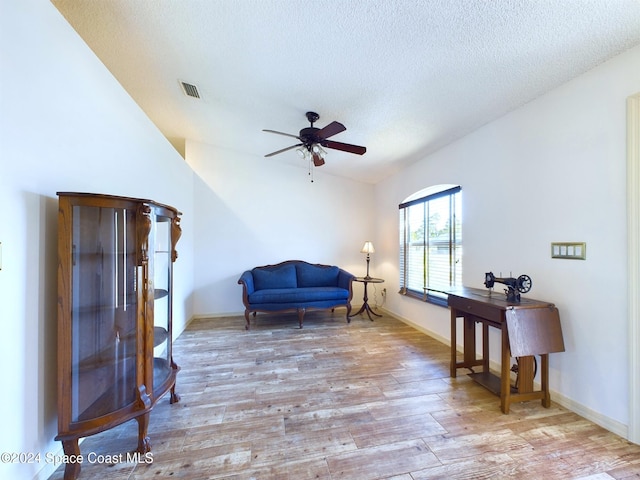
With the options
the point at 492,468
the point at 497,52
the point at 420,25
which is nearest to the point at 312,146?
the point at 420,25

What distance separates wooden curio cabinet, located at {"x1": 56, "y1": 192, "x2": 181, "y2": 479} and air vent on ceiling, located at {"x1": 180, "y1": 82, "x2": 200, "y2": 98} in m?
1.75

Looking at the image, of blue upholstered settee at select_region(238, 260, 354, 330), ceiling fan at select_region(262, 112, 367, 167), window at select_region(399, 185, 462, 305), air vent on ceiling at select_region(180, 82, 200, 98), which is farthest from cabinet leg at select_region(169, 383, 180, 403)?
air vent on ceiling at select_region(180, 82, 200, 98)

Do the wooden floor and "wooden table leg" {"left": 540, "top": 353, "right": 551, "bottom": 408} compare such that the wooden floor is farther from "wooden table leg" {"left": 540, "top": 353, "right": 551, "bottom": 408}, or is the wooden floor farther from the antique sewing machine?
the antique sewing machine

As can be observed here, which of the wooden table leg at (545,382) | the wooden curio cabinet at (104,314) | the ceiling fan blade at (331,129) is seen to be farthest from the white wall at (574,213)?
the wooden curio cabinet at (104,314)

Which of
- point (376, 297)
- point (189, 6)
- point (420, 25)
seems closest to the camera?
point (420, 25)

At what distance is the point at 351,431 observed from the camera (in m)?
1.67

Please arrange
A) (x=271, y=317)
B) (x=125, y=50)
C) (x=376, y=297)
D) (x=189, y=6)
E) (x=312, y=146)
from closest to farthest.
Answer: (x=189, y=6) < (x=125, y=50) < (x=312, y=146) < (x=271, y=317) < (x=376, y=297)

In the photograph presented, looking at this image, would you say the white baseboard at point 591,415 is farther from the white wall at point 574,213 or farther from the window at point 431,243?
the window at point 431,243

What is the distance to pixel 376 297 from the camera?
496 cm

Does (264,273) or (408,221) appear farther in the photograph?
(264,273)

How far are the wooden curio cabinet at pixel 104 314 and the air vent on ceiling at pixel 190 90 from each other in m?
1.75

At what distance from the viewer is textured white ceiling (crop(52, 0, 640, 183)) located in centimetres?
146

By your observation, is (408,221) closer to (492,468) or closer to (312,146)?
(312,146)

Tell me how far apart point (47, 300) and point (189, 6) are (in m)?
1.99
